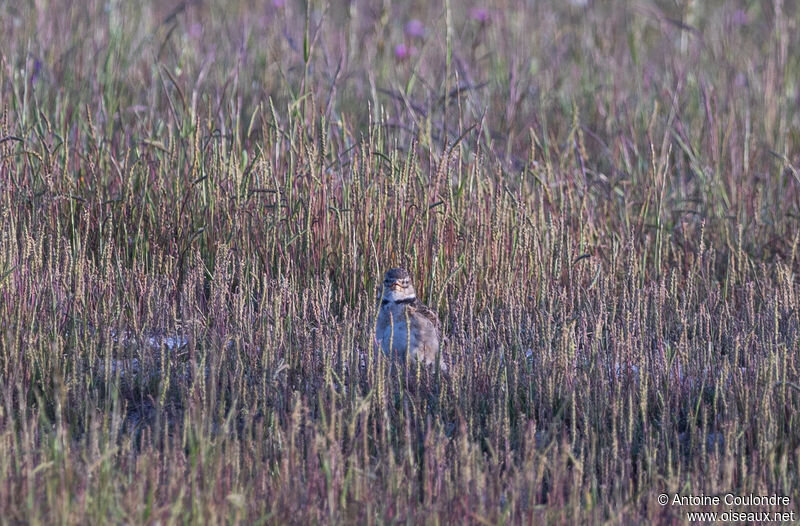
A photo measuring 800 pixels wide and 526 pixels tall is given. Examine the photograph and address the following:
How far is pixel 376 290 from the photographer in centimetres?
468

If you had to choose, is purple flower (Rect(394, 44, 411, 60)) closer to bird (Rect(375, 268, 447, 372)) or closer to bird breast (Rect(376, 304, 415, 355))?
bird (Rect(375, 268, 447, 372))

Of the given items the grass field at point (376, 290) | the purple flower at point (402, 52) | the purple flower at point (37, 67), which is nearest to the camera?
the grass field at point (376, 290)

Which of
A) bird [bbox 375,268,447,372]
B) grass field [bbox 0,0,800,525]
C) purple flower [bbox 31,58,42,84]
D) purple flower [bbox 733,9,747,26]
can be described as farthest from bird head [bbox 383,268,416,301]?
purple flower [bbox 733,9,747,26]

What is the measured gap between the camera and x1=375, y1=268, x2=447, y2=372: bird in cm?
407

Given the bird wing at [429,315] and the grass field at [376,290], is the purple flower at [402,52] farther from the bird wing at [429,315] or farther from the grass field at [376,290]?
the bird wing at [429,315]

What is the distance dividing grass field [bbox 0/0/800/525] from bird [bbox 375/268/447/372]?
3.2 inches

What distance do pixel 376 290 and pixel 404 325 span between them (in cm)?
61

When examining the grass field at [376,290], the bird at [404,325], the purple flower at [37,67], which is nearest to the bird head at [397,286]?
the bird at [404,325]

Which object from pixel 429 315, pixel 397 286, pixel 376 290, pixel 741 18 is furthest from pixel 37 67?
pixel 741 18

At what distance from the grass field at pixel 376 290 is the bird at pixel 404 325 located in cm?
8

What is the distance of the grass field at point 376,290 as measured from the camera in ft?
10.0

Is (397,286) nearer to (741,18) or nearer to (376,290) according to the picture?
(376,290)

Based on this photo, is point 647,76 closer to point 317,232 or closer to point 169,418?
point 317,232

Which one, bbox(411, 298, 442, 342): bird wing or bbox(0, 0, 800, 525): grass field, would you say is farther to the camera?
Result: bbox(411, 298, 442, 342): bird wing
